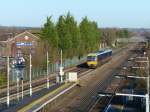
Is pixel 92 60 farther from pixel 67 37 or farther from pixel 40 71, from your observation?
pixel 40 71

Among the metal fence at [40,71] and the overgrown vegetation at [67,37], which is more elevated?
the overgrown vegetation at [67,37]

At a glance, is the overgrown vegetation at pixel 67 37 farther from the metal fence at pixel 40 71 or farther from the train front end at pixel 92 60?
the train front end at pixel 92 60

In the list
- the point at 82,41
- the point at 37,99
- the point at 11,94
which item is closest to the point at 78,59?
the point at 82,41

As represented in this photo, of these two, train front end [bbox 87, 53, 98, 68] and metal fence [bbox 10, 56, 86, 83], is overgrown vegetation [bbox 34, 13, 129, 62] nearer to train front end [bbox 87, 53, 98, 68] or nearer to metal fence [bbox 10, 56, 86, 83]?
metal fence [bbox 10, 56, 86, 83]

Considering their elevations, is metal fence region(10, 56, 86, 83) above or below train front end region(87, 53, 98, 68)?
below

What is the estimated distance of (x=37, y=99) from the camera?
43.2 m

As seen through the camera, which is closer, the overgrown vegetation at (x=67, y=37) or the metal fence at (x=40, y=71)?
the metal fence at (x=40, y=71)

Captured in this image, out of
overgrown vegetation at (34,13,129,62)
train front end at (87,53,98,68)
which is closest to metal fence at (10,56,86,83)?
overgrown vegetation at (34,13,129,62)

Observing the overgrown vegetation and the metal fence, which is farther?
the overgrown vegetation

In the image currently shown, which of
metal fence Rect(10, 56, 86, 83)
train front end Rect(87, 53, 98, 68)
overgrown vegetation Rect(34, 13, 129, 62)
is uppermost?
overgrown vegetation Rect(34, 13, 129, 62)

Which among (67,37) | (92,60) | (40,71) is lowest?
(40,71)

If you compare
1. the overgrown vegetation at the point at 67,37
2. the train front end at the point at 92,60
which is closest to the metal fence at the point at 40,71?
the overgrown vegetation at the point at 67,37

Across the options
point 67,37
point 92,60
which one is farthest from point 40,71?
point 67,37

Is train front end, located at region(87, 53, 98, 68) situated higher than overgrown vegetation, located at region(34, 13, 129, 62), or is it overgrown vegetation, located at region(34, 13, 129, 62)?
overgrown vegetation, located at region(34, 13, 129, 62)
